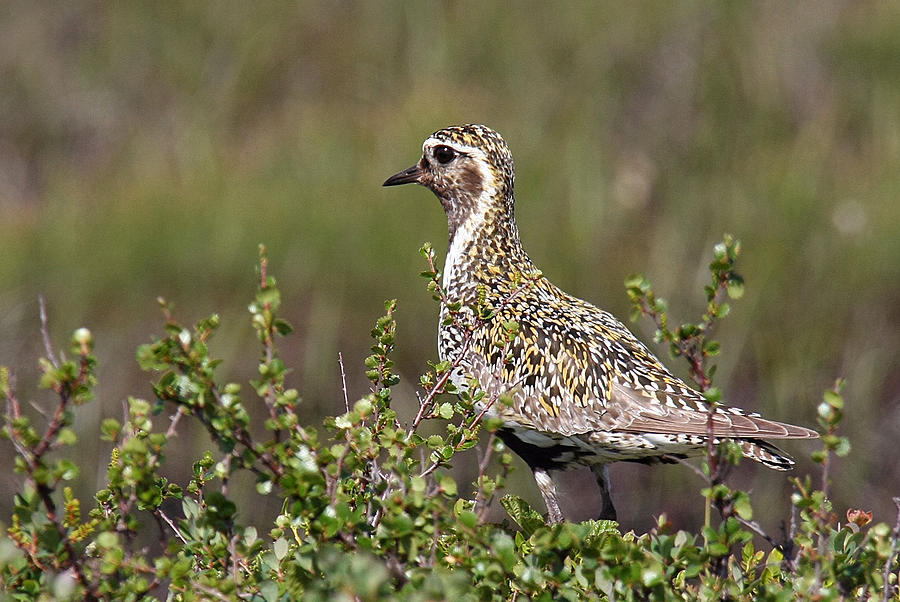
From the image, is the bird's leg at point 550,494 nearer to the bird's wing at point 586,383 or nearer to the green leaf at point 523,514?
the bird's wing at point 586,383

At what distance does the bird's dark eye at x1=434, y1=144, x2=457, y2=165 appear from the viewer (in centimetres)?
610

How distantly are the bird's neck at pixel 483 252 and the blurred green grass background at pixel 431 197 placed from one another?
7.77 ft

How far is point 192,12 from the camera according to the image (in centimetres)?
1182

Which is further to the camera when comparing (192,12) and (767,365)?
(192,12)

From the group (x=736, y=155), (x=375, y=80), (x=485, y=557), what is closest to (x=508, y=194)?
(x=485, y=557)

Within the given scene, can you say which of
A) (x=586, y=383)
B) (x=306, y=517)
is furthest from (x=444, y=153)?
(x=306, y=517)

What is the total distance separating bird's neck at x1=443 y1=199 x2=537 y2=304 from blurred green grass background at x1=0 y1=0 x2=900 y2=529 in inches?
93.3

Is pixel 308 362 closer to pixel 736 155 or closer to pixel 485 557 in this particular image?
pixel 736 155

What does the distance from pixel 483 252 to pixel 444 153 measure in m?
0.57

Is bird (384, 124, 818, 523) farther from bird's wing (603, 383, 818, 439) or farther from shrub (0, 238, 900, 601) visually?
shrub (0, 238, 900, 601)

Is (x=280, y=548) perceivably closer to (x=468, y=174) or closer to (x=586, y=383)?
(x=586, y=383)

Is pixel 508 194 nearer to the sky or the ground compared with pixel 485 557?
nearer to the sky

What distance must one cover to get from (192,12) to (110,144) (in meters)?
1.53

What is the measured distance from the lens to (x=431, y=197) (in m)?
9.41
